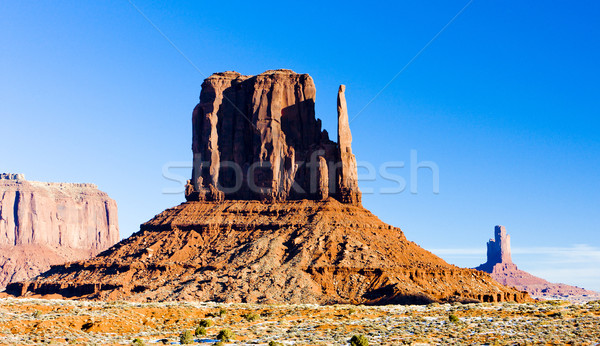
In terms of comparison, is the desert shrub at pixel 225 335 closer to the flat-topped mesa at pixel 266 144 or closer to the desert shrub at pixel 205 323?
the desert shrub at pixel 205 323

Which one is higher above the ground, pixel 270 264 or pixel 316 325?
pixel 270 264

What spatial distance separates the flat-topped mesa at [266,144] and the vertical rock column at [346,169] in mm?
103

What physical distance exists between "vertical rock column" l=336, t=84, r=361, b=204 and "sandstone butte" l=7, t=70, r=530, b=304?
159 mm

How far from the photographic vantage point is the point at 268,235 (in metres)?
118

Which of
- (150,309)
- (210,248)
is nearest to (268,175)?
(210,248)

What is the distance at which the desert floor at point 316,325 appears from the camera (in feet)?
175

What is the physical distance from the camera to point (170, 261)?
115562 mm

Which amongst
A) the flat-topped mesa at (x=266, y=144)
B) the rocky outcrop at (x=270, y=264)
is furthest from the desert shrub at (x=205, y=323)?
the flat-topped mesa at (x=266, y=144)

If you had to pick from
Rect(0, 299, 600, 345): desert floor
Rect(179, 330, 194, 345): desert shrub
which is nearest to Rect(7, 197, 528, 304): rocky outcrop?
Rect(0, 299, 600, 345): desert floor

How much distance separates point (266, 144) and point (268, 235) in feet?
61.0

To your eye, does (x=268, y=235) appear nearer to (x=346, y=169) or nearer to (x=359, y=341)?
(x=346, y=169)

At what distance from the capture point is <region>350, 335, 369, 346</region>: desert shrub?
52.0 meters

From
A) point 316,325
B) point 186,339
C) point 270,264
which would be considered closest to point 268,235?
point 270,264

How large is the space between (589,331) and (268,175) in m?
81.5
